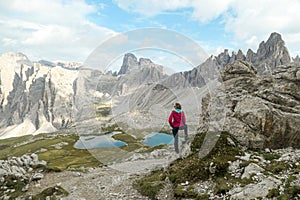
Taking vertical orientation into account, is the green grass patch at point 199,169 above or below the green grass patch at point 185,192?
above

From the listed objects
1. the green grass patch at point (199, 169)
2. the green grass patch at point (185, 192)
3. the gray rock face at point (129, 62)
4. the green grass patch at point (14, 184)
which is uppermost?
the gray rock face at point (129, 62)

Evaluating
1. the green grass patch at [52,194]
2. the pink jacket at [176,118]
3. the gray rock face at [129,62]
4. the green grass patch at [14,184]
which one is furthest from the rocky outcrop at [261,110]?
the green grass patch at [14,184]

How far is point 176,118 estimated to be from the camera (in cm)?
2134

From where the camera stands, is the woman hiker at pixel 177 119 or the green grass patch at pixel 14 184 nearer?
the woman hiker at pixel 177 119

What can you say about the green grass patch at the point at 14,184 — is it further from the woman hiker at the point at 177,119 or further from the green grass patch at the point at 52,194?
the woman hiker at the point at 177,119

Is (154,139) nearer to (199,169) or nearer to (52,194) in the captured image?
(199,169)

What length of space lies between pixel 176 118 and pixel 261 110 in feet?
38.8

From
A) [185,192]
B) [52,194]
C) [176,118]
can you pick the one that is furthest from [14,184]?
[176,118]

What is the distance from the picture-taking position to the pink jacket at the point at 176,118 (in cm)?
2098

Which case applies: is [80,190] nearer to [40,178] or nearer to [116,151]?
[40,178]

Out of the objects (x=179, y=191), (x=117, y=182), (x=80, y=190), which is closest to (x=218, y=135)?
(x=179, y=191)

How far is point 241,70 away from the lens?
40750mm

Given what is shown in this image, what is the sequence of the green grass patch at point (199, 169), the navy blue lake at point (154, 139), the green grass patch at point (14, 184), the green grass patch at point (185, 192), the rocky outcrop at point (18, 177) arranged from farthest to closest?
1. the rocky outcrop at point (18, 177)
2. the green grass patch at point (14, 184)
3. the green grass patch at point (199, 169)
4. the green grass patch at point (185, 192)
5. the navy blue lake at point (154, 139)

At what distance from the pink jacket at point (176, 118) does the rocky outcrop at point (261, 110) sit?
7953 millimetres
